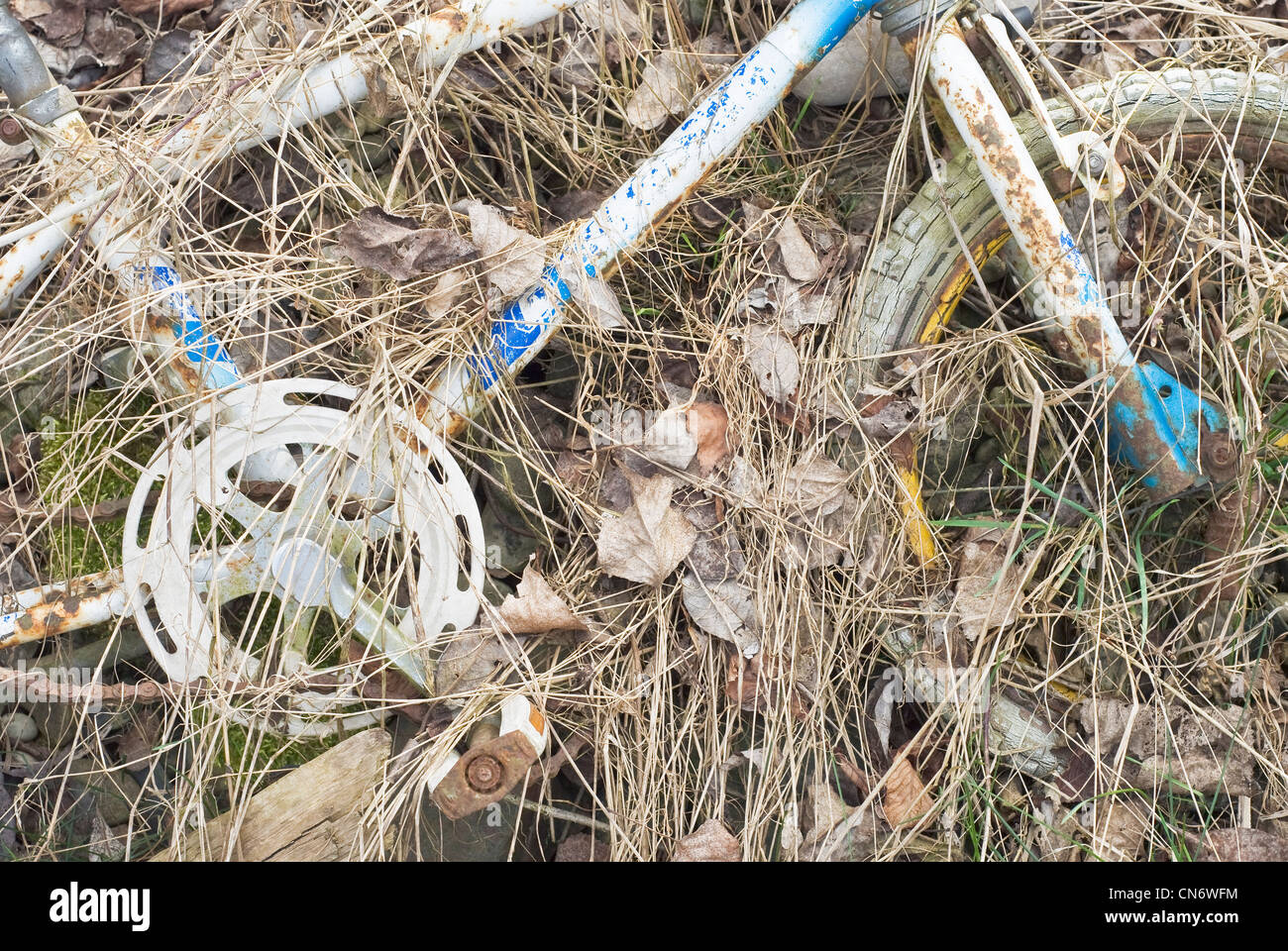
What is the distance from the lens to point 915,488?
6.40 feet

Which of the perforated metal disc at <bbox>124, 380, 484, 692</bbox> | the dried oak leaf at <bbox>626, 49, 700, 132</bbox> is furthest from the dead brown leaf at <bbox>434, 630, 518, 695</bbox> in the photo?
the dried oak leaf at <bbox>626, 49, 700, 132</bbox>

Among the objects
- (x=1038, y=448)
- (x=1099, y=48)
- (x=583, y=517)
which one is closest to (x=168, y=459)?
(x=583, y=517)

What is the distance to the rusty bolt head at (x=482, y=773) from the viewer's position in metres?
1.65

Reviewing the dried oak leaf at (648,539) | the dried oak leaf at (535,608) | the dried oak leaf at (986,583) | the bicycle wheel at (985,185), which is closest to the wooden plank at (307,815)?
the dried oak leaf at (535,608)

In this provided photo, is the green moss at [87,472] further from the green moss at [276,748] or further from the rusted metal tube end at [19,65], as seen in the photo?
the rusted metal tube end at [19,65]

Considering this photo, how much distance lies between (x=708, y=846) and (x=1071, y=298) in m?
1.24

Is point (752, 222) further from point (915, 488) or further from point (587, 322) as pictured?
point (915, 488)

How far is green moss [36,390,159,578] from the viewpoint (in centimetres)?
199

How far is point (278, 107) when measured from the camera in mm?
1903

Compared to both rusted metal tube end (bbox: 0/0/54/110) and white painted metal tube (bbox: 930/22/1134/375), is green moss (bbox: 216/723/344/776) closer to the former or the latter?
rusted metal tube end (bbox: 0/0/54/110)

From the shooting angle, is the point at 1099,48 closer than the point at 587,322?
No

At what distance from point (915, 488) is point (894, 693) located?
0.42 metres

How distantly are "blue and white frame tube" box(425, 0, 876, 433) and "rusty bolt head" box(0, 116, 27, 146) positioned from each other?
0.93m

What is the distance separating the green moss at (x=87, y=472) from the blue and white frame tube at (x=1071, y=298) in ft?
5.80
